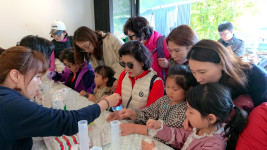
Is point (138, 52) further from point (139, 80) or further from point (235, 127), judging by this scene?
point (235, 127)

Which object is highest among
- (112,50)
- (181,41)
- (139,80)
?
(181,41)

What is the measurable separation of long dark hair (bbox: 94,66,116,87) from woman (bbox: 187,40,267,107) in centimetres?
114

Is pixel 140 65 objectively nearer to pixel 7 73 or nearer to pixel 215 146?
pixel 215 146

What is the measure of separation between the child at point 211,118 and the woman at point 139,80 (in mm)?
476

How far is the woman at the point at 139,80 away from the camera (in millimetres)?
1472

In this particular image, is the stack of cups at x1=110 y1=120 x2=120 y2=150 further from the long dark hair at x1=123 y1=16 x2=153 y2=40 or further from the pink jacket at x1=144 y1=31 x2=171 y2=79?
the long dark hair at x1=123 y1=16 x2=153 y2=40

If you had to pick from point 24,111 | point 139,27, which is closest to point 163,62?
point 139,27

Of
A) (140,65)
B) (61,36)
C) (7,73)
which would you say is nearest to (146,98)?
(140,65)

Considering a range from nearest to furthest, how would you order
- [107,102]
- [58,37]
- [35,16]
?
[107,102], [58,37], [35,16]

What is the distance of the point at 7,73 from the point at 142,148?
0.83 metres

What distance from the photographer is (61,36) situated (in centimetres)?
348

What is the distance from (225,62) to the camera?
3.49 ft

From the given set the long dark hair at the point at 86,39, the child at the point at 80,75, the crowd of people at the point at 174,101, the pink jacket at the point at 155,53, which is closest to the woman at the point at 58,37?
the child at the point at 80,75

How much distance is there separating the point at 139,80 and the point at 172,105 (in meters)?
0.39
